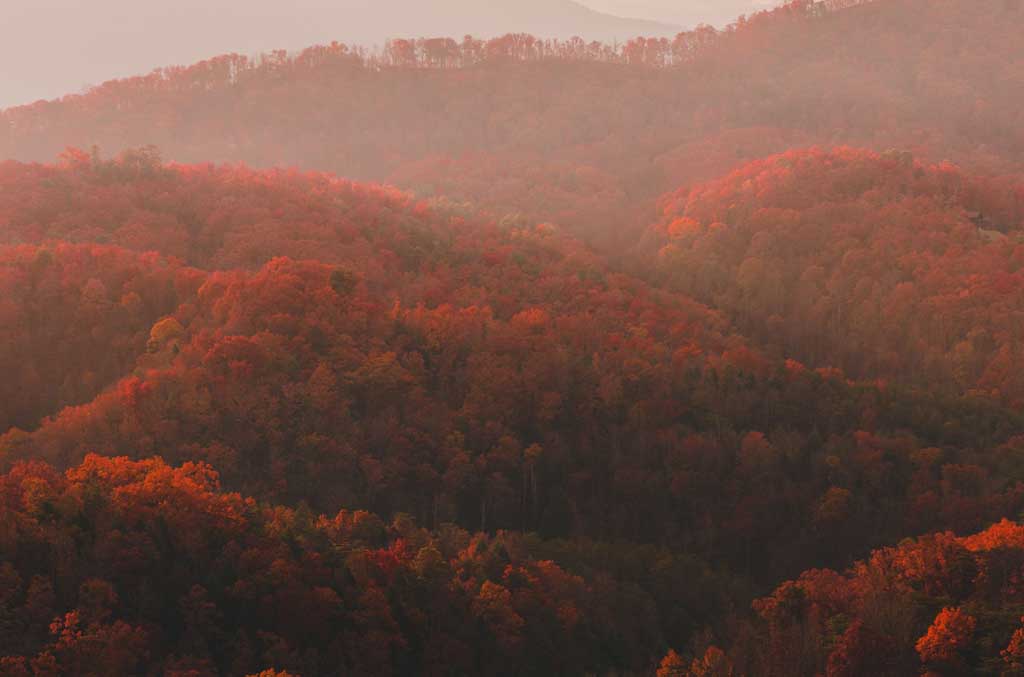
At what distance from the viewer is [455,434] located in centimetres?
7581

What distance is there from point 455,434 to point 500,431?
521 cm

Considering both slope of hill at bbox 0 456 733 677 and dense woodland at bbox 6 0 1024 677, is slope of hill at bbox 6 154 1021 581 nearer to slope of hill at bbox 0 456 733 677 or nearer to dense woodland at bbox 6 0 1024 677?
dense woodland at bbox 6 0 1024 677

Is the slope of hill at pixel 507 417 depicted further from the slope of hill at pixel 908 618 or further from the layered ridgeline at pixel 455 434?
the slope of hill at pixel 908 618

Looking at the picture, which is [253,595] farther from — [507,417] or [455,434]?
[507,417]

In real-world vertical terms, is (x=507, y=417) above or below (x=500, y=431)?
above

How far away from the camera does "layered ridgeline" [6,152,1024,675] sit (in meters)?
50.7

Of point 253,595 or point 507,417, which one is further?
point 507,417

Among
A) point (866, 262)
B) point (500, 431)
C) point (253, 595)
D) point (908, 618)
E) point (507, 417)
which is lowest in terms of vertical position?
point (500, 431)

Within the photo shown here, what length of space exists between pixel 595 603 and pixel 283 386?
3024 centimetres

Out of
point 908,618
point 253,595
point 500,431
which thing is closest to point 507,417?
point 500,431

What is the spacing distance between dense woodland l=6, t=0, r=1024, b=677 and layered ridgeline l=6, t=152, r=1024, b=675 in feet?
0.97

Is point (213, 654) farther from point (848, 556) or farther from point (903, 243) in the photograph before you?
point (903, 243)

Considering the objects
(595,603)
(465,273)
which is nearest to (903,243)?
(465,273)

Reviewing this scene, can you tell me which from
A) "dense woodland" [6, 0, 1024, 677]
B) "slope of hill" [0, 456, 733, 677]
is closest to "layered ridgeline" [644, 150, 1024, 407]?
"dense woodland" [6, 0, 1024, 677]
